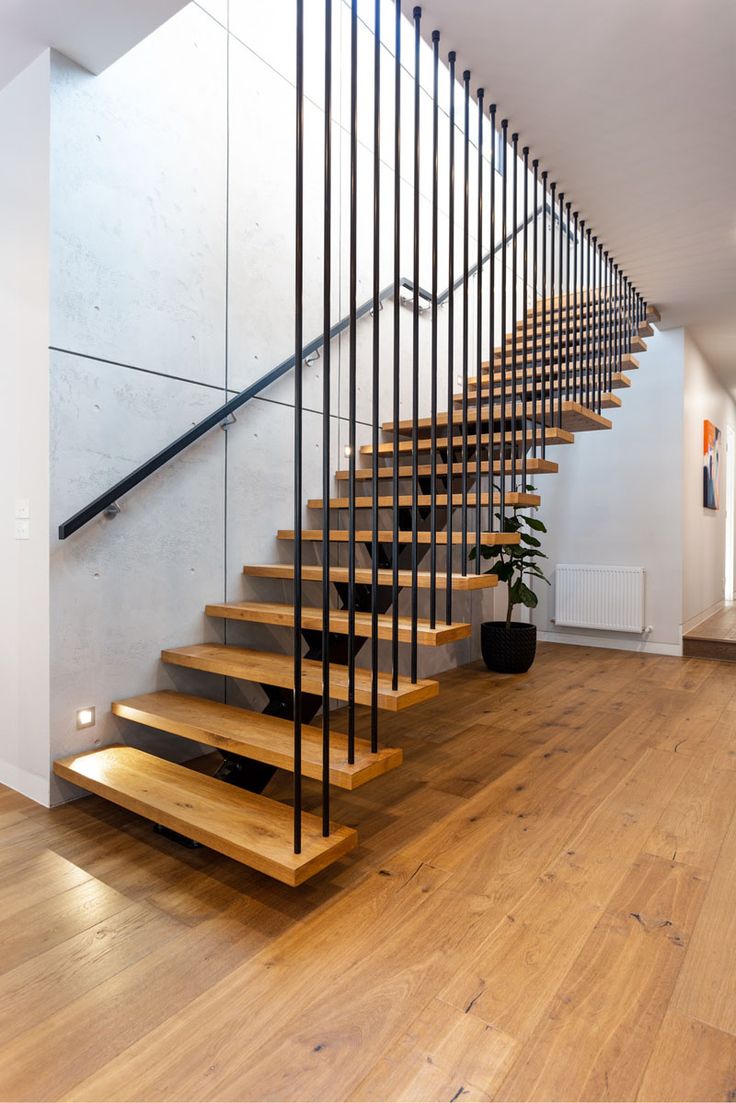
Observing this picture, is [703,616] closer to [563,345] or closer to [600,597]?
[600,597]

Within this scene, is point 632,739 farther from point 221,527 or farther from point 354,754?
point 221,527

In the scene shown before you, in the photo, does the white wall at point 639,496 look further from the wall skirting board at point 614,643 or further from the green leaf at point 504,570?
the green leaf at point 504,570

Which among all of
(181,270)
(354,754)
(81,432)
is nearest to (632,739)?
(354,754)

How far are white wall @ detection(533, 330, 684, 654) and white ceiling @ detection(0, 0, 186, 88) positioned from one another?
439 centimetres

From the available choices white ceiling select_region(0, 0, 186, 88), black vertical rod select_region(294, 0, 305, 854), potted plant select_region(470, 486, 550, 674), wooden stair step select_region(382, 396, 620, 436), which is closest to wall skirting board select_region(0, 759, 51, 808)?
black vertical rod select_region(294, 0, 305, 854)

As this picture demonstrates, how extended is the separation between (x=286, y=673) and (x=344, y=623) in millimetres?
280

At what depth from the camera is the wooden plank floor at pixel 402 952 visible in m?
1.17

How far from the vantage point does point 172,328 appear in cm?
272

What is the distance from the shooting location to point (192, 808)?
6.19ft

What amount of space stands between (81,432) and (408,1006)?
209cm

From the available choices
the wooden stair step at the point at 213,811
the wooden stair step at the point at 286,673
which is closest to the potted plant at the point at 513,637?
the wooden stair step at the point at 286,673

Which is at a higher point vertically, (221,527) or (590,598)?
(221,527)

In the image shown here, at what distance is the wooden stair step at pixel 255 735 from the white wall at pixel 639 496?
12.7ft

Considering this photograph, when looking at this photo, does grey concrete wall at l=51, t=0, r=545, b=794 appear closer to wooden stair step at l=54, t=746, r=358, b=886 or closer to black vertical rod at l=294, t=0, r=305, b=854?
wooden stair step at l=54, t=746, r=358, b=886
